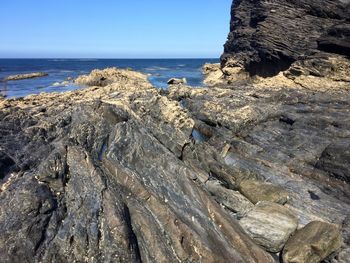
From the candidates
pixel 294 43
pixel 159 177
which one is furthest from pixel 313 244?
pixel 294 43

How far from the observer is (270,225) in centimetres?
1950

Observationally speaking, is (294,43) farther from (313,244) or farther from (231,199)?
(313,244)

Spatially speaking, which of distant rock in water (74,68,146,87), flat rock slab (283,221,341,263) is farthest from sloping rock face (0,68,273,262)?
distant rock in water (74,68,146,87)

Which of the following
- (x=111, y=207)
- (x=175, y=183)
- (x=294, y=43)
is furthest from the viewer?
(x=294, y=43)

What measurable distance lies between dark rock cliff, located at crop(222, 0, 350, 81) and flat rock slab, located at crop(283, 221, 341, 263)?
33514mm

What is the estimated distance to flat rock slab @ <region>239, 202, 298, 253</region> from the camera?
19.0 m

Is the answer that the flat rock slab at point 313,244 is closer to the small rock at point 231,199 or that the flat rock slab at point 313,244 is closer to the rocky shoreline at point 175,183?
the rocky shoreline at point 175,183

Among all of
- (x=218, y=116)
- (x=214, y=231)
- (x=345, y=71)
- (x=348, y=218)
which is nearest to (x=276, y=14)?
(x=345, y=71)

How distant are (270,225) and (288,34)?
44699mm

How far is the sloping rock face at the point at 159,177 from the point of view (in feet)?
53.1

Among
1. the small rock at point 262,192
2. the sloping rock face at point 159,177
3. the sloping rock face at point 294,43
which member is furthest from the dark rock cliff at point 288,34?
the small rock at point 262,192

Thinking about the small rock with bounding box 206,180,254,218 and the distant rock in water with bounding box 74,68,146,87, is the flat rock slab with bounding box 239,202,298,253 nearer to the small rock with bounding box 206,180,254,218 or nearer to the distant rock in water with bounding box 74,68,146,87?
the small rock with bounding box 206,180,254,218

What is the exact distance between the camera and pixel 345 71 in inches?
1822

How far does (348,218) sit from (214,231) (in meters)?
7.57
